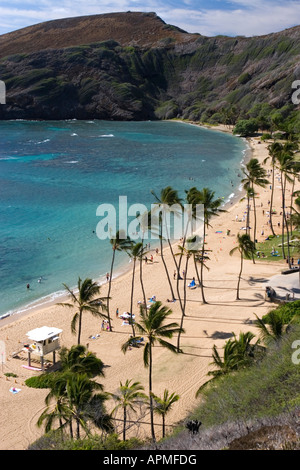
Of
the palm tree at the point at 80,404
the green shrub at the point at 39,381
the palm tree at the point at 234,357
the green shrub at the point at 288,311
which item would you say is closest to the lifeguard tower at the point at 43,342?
the green shrub at the point at 39,381

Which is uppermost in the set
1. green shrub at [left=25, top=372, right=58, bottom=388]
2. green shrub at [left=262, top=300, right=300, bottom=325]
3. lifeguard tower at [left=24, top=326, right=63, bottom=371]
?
green shrub at [left=262, top=300, right=300, bottom=325]

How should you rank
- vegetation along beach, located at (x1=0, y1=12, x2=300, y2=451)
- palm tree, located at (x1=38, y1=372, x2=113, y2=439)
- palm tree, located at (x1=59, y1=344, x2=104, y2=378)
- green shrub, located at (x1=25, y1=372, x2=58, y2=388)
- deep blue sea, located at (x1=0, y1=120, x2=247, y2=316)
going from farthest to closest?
deep blue sea, located at (x1=0, y1=120, x2=247, y2=316) → green shrub, located at (x1=25, y1=372, x2=58, y2=388) → palm tree, located at (x1=59, y1=344, x2=104, y2=378) → vegetation along beach, located at (x1=0, y1=12, x2=300, y2=451) → palm tree, located at (x1=38, y1=372, x2=113, y2=439)

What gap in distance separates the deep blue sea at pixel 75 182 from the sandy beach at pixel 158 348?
448 cm

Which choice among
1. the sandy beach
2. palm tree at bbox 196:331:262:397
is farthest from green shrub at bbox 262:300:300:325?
palm tree at bbox 196:331:262:397

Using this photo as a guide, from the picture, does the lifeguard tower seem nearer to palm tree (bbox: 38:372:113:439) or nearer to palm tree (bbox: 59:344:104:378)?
palm tree (bbox: 59:344:104:378)

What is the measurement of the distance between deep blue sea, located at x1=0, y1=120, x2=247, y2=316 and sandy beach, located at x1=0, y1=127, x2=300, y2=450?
14.7ft

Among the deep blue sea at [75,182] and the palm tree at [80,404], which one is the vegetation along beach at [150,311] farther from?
the deep blue sea at [75,182]

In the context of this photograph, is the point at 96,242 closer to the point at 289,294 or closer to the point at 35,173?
the point at 289,294

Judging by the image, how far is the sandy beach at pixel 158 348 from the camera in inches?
912

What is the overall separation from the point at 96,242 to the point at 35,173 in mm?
42933

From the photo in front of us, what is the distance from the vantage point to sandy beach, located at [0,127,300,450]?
2316cm

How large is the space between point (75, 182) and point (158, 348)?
186 feet

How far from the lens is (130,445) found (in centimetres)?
1644
